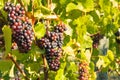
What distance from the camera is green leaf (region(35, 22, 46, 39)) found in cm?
226

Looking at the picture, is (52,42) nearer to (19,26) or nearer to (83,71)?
(19,26)

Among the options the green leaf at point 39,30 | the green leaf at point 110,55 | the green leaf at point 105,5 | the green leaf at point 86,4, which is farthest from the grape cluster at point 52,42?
the green leaf at point 110,55

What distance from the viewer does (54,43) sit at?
2.25 meters

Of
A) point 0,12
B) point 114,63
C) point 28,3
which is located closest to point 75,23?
point 28,3

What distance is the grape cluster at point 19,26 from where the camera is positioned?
6.65ft

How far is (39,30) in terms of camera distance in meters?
2.26

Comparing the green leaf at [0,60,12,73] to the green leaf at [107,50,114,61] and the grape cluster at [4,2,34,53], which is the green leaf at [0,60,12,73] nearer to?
the grape cluster at [4,2,34,53]

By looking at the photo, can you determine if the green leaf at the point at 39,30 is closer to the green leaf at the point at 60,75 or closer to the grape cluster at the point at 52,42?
the grape cluster at the point at 52,42

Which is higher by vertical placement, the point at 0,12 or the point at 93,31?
the point at 0,12

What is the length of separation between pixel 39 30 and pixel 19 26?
251mm

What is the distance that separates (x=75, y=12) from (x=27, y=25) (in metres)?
0.68

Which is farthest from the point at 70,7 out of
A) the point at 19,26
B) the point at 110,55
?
the point at 110,55

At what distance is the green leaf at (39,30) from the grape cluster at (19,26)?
0.17 meters

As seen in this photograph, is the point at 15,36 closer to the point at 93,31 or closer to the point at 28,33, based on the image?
the point at 28,33
